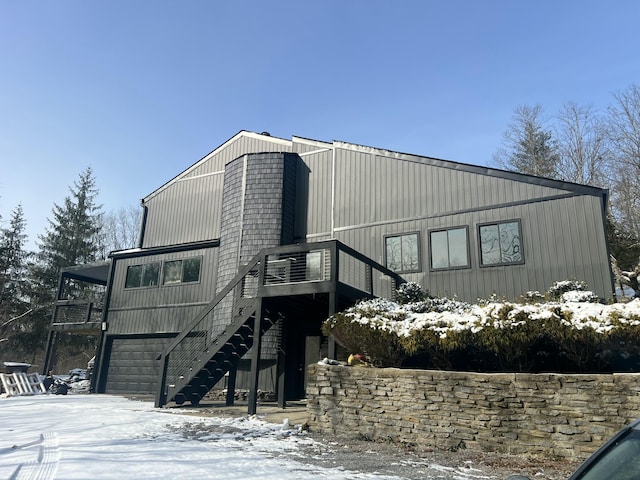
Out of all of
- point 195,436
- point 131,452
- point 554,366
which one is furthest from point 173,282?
point 554,366

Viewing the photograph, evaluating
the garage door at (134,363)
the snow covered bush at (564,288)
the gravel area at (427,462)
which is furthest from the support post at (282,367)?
the snow covered bush at (564,288)

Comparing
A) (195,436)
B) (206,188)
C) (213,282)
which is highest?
(206,188)

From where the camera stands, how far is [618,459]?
2.26 meters

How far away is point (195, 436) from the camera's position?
8250 millimetres

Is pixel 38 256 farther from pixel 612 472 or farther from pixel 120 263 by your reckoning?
pixel 612 472

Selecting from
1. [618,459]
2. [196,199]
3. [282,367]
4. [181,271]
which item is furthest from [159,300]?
[618,459]

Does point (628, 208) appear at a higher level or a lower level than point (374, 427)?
higher

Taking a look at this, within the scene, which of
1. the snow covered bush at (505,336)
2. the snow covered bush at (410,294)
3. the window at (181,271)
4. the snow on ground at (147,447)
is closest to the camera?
the snow on ground at (147,447)

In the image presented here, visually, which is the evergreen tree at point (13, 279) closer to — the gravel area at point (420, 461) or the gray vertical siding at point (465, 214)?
the gray vertical siding at point (465, 214)

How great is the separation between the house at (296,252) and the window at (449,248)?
33 millimetres

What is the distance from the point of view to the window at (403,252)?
14.0 m

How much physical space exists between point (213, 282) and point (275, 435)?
9.95m

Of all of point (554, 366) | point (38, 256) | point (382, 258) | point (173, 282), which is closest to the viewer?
point (554, 366)

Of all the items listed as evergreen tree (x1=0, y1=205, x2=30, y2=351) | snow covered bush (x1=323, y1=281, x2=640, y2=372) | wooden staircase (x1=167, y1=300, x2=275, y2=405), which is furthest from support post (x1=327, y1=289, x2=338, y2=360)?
evergreen tree (x1=0, y1=205, x2=30, y2=351)
